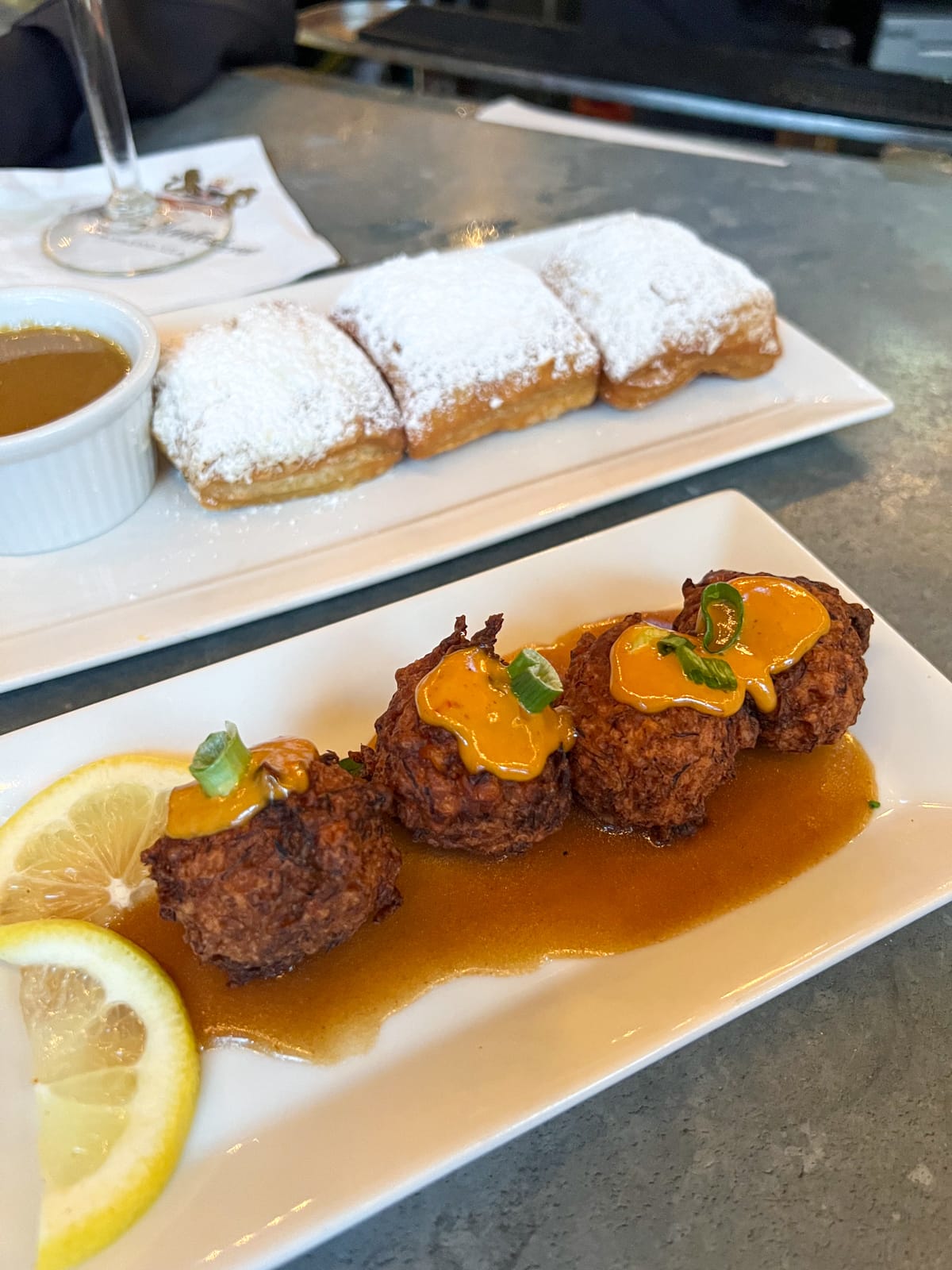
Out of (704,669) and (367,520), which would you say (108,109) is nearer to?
(367,520)

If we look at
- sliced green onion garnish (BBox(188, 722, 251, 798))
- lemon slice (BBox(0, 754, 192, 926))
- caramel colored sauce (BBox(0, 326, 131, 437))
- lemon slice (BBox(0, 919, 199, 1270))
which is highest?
caramel colored sauce (BBox(0, 326, 131, 437))

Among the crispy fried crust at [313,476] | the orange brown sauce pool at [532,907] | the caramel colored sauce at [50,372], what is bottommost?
the orange brown sauce pool at [532,907]

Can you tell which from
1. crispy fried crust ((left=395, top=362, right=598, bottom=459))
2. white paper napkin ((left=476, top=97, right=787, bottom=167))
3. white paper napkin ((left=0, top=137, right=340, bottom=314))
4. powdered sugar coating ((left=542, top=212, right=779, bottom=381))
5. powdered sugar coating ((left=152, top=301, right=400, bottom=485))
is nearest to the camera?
powdered sugar coating ((left=152, top=301, right=400, bottom=485))

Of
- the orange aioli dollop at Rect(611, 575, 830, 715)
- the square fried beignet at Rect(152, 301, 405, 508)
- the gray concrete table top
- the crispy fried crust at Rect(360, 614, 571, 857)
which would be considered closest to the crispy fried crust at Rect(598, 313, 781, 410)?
the gray concrete table top

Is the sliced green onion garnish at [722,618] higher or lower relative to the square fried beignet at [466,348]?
lower

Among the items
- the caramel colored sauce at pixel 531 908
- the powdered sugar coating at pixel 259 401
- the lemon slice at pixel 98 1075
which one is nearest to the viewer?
the lemon slice at pixel 98 1075

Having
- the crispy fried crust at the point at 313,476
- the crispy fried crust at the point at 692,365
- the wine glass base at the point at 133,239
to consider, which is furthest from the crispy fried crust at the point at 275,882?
the wine glass base at the point at 133,239

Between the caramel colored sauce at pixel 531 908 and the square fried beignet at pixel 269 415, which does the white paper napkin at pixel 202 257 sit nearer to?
the square fried beignet at pixel 269 415

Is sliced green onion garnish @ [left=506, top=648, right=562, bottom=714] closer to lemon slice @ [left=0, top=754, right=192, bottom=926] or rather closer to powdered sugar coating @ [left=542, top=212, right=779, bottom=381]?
lemon slice @ [left=0, top=754, right=192, bottom=926]
